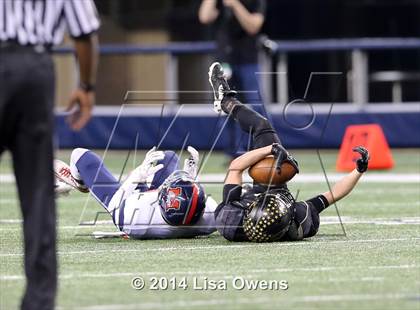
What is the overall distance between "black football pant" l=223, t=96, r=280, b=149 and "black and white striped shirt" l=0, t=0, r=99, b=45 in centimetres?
313

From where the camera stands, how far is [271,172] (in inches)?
326

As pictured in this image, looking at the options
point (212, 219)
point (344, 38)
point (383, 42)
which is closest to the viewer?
point (212, 219)

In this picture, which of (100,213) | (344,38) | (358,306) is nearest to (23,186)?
(358,306)

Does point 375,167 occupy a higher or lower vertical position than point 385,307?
lower

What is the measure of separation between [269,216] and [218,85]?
1.44 m

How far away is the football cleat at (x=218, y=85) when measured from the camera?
9.10 metres

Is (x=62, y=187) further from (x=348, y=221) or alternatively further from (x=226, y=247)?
(x=348, y=221)

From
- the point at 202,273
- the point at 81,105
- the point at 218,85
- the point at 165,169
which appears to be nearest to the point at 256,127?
the point at 218,85

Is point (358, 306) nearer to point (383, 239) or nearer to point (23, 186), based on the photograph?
point (23, 186)

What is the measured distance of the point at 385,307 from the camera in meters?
5.87

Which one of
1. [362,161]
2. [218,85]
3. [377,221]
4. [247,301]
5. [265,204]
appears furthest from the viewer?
[377,221]

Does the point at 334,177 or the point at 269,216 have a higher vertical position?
the point at 269,216

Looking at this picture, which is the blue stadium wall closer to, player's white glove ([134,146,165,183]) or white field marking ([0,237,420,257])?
player's white glove ([134,146,165,183])

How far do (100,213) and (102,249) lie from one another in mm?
2645
